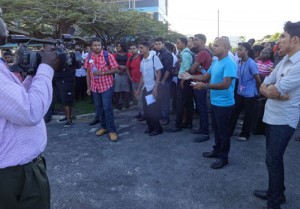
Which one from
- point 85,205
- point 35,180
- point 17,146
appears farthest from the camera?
point 85,205

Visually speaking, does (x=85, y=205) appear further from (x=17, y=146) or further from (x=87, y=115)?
(x=87, y=115)

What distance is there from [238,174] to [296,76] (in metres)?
1.70

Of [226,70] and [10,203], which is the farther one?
[226,70]

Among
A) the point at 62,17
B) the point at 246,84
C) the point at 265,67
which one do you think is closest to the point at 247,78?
the point at 246,84

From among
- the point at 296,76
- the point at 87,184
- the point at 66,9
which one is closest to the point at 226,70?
the point at 296,76

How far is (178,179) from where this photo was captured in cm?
353

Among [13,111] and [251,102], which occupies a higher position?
[13,111]

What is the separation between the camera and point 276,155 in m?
2.65

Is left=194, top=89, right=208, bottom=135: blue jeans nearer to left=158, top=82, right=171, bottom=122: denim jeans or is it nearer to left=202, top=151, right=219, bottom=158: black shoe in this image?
left=202, top=151, right=219, bottom=158: black shoe

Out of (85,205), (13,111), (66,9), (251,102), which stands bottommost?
(85,205)

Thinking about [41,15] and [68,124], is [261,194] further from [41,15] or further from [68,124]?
[41,15]

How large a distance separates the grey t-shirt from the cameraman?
2.00m

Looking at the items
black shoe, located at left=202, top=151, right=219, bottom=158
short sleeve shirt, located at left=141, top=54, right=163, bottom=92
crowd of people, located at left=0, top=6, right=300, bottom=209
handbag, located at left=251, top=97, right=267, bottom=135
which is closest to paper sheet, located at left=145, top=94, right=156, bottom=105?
crowd of people, located at left=0, top=6, right=300, bottom=209

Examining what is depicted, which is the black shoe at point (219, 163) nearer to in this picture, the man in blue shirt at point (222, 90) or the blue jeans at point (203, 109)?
the man in blue shirt at point (222, 90)
